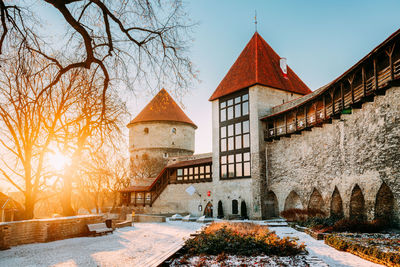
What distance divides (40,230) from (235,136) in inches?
812

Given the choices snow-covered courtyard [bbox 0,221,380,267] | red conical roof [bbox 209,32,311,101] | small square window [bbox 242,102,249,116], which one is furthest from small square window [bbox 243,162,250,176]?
snow-covered courtyard [bbox 0,221,380,267]

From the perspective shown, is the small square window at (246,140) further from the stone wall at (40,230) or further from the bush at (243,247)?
the bush at (243,247)

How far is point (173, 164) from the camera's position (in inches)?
1522

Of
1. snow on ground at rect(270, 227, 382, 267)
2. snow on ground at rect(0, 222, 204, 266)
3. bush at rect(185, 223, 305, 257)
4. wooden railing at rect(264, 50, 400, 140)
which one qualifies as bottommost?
snow on ground at rect(0, 222, 204, 266)

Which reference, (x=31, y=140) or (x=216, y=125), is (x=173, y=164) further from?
(x=31, y=140)

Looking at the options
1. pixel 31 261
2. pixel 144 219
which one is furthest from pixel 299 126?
pixel 31 261

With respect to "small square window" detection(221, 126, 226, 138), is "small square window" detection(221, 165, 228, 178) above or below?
below

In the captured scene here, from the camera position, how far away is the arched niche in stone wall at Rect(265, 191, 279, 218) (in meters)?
→ 28.2

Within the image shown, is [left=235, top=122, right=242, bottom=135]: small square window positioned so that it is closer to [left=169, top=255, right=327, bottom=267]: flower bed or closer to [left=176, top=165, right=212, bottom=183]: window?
[left=176, top=165, right=212, bottom=183]: window

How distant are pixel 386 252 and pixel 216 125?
83.4 feet

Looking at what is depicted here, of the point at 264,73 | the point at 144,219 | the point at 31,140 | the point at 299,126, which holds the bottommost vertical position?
the point at 144,219

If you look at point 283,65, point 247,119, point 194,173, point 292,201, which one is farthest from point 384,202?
point 194,173

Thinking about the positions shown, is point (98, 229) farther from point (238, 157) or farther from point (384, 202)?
point (238, 157)

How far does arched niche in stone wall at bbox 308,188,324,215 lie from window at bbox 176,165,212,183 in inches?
506
